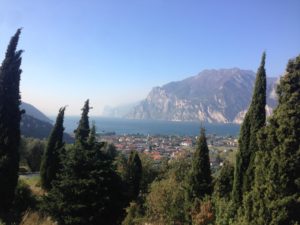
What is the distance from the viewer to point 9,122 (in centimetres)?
1802

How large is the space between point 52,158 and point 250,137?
53.0ft

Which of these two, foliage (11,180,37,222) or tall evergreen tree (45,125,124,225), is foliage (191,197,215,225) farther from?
tall evergreen tree (45,125,124,225)

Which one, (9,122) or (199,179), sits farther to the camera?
(199,179)

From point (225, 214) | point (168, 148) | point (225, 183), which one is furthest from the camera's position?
point (168, 148)

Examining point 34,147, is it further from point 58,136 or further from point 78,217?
point 78,217

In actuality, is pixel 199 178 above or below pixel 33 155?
above

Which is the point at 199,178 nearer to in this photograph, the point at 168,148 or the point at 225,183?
the point at 225,183

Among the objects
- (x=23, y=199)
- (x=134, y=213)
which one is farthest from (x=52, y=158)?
(x=134, y=213)

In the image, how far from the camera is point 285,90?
12734mm

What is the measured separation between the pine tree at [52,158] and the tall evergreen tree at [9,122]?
30.4 feet

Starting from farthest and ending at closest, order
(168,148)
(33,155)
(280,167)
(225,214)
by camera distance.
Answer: (168,148)
(33,155)
(225,214)
(280,167)

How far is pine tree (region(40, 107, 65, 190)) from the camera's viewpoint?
27.5 m

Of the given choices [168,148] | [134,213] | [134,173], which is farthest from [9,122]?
[168,148]

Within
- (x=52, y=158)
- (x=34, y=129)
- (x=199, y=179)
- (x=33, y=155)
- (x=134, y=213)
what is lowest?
(x=134, y=213)
